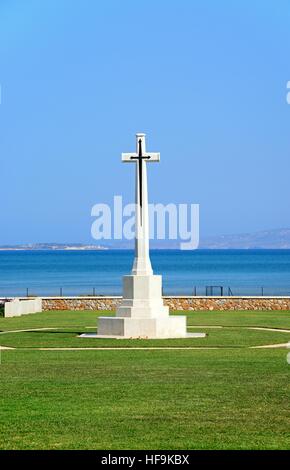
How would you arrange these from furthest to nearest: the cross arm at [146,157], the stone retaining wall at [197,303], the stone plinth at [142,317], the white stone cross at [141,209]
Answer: the stone retaining wall at [197,303]
the cross arm at [146,157]
the white stone cross at [141,209]
the stone plinth at [142,317]

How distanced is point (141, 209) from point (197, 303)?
17.6 meters

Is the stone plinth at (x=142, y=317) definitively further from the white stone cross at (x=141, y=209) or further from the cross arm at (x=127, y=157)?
the cross arm at (x=127, y=157)

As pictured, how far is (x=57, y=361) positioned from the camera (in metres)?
22.6

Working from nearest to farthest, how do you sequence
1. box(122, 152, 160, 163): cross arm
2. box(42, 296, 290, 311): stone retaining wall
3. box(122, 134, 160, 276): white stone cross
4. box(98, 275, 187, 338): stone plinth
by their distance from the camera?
box(98, 275, 187, 338): stone plinth
box(122, 134, 160, 276): white stone cross
box(122, 152, 160, 163): cross arm
box(42, 296, 290, 311): stone retaining wall

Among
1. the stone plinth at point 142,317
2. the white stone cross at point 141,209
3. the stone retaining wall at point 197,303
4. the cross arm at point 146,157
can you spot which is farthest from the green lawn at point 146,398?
the stone retaining wall at point 197,303

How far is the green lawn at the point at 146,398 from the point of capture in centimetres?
1305

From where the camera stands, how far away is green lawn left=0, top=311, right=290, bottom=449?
13.1 m

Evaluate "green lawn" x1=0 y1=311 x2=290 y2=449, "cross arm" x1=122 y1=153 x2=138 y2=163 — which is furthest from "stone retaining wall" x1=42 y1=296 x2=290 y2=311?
"green lawn" x1=0 y1=311 x2=290 y2=449

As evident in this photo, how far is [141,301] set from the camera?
1225 inches

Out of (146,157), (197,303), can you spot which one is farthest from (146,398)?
(197,303)

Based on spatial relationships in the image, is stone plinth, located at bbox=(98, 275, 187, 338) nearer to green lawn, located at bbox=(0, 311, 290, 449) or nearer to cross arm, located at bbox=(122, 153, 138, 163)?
green lawn, located at bbox=(0, 311, 290, 449)

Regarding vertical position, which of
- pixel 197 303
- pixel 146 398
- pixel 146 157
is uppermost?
pixel 146 157

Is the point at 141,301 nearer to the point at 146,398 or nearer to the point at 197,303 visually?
the point at 146,398
